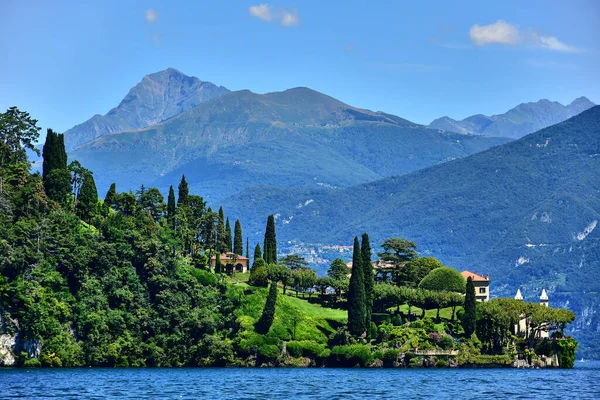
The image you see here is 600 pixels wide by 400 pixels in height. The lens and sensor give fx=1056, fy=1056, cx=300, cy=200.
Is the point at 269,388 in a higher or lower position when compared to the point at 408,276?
lower

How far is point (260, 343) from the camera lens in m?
133

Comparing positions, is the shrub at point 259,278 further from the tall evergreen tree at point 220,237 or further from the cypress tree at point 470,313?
the cypress tree at point 470,313

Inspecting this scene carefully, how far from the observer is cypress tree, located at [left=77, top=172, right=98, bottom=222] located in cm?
14438

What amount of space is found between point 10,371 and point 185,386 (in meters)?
23.8

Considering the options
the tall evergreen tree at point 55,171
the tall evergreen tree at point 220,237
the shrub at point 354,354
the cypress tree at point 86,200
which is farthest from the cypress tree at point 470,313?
the tall evergreen tree at point 55,171

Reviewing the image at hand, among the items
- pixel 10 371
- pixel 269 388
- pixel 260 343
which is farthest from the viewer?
pixel 260 343

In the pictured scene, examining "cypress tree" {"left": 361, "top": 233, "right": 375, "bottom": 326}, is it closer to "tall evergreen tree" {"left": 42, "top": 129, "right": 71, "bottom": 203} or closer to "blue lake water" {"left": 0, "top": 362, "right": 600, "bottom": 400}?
"blue lake water" {"left": 0, "top": 362, "right": 600, "bottom": 400}

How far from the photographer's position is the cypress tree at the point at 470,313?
451ft

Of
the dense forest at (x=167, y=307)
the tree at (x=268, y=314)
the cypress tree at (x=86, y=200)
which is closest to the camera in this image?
the dense forest at (x=167, y=307)

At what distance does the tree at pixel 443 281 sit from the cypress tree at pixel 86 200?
4990 cm

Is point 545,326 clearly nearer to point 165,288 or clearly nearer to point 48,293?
point 165,288

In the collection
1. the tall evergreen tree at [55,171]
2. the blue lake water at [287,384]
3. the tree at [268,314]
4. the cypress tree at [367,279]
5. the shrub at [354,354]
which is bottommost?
the blue lake water at [287,384]

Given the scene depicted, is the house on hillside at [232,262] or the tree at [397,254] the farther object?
the tree at [397,254]

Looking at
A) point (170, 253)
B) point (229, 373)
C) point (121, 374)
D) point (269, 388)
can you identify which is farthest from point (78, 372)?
point (170, 253)
